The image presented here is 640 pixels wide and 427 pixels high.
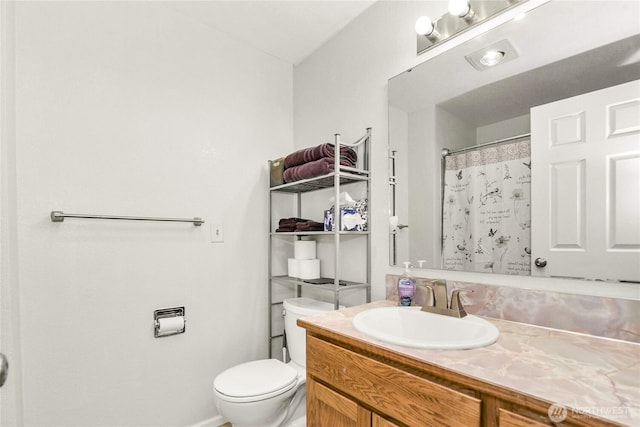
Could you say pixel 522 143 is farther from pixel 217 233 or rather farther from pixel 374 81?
pixel 217 233

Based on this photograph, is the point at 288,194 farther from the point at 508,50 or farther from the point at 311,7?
the point at 508,50

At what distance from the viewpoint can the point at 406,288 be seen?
1464 millimetres

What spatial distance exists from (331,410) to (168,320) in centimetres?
107

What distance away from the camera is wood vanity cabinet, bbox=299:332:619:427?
0.72m

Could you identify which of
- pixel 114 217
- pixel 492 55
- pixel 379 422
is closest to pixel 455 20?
pixel 492 55

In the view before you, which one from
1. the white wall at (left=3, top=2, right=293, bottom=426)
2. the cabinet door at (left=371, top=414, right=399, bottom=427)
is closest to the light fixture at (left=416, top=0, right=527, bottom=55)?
the white wall at (left=3, top=2, right=293, bottom=426)

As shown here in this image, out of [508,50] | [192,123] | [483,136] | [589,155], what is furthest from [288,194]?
[589,155]

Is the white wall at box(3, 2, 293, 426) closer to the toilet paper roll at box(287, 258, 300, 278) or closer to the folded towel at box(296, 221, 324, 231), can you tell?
the toilet paper roll at box(287, 258, 300, 278)

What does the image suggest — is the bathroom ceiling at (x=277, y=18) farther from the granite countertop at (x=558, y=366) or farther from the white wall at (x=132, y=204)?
the granite countertop at (x=558, y=366)

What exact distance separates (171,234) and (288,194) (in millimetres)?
838

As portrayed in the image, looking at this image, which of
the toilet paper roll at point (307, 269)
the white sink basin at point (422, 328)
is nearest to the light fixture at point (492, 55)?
the white sink basin at point (422, 328)

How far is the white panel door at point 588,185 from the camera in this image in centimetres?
99

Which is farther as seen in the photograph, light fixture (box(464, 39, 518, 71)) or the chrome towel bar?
the chrome towel bar

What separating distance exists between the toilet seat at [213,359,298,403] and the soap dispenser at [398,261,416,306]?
69 cm
